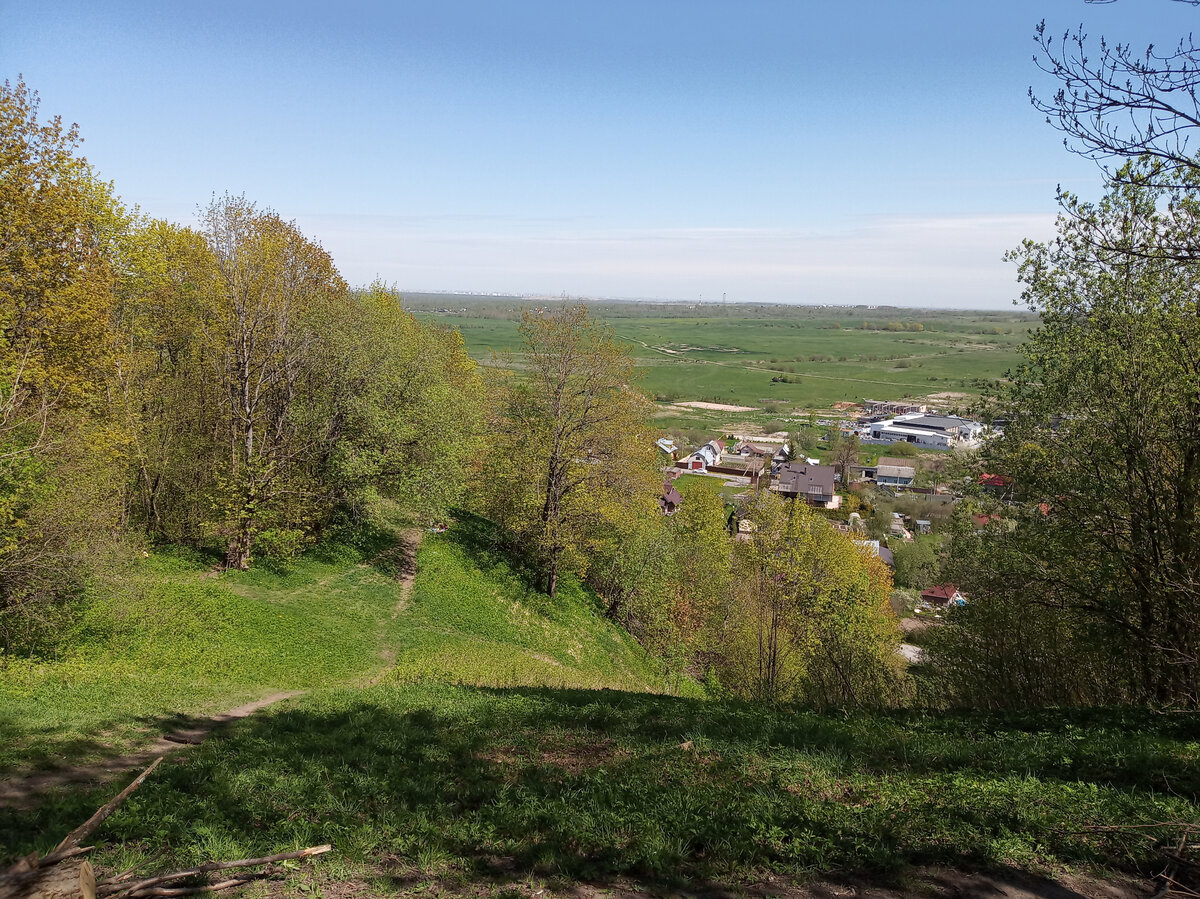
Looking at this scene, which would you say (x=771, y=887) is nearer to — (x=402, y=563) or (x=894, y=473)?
(x=402, y=563)

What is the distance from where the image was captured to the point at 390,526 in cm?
2333

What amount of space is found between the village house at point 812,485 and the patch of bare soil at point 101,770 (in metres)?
67.8

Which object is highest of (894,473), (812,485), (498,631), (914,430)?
(914,430)

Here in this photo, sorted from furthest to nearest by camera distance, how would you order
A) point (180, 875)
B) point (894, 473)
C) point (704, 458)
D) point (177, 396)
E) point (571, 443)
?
point (704, 458) < point (894, 473) < point (571, 443) < point (177, 396) < point (180, 875)

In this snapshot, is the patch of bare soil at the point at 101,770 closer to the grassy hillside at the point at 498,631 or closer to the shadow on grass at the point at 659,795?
the shadow on grass at the point at 659,795

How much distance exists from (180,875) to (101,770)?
16.2ft

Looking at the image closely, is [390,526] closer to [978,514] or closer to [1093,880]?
[978,514]

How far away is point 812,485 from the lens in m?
73.2

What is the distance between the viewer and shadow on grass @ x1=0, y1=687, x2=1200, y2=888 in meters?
5.65

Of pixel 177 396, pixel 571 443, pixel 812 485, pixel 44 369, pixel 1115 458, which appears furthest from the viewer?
pixel 812 485

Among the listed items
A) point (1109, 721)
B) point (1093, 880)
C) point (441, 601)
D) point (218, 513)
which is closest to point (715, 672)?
point (441, 601)

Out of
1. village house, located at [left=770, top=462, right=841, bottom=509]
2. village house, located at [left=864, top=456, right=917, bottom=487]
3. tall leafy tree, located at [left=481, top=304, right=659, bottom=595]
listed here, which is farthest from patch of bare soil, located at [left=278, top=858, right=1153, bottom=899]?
village house, located at [left=864, top=456, right=917, bottom=487]

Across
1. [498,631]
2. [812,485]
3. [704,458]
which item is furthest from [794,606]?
[704,458]

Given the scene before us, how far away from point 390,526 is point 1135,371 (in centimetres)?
2202
